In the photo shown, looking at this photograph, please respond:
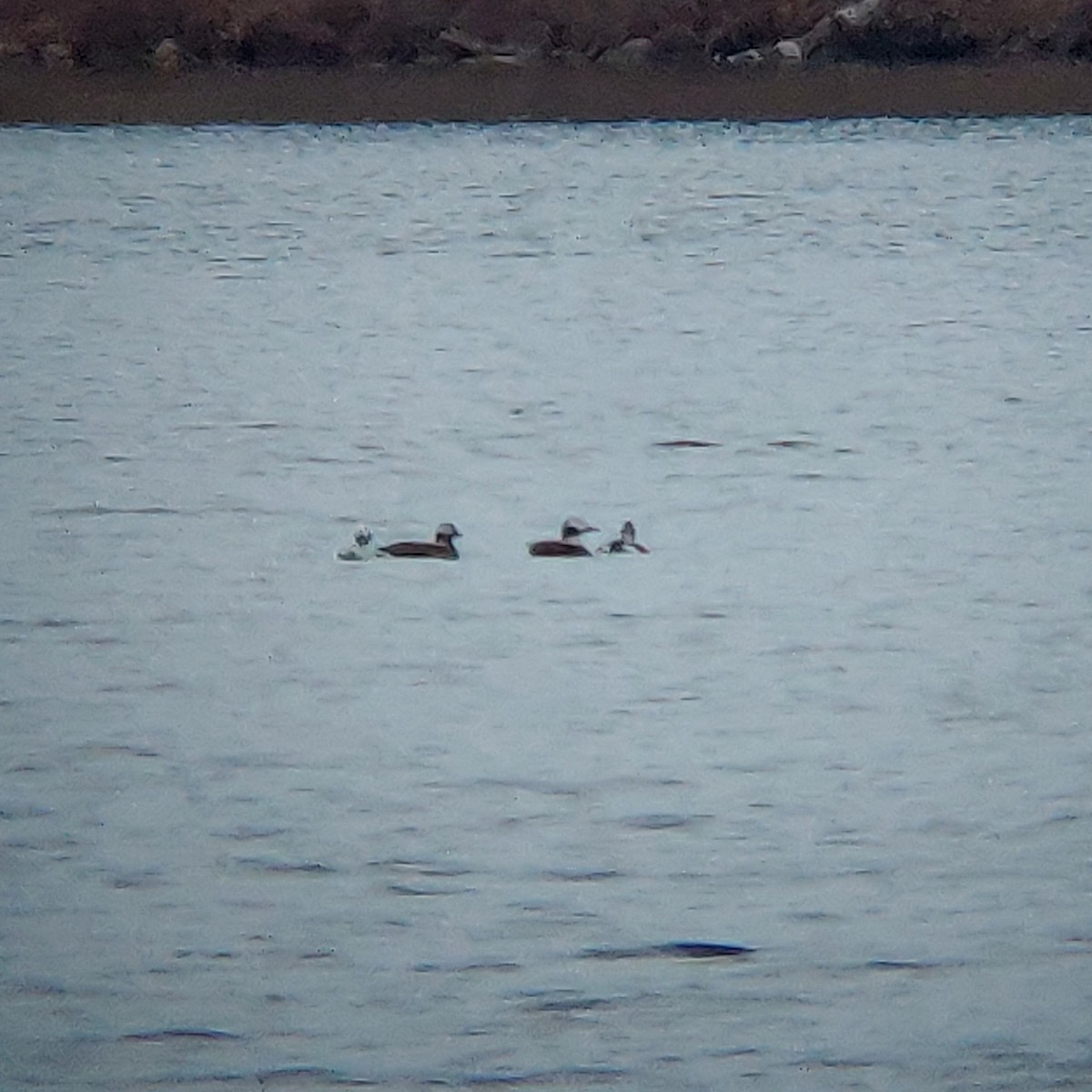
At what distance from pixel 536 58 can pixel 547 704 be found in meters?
15.7

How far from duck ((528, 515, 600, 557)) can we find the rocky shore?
1389 cm

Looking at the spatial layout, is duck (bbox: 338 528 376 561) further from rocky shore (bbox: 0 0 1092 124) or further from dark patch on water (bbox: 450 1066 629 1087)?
Result: rocky shore (bbox: 0 0 1092 124)

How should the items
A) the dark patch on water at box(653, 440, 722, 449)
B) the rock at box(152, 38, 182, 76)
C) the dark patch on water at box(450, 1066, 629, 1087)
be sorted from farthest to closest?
the rock at box(152, 38, 182, 76)
the dark patch on water at box(653, 440, 722, 449)
the dark patch on water at box(450, 1066, 629, 1087)

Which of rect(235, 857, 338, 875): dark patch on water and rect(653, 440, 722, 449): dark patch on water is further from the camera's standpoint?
rect(653, 440, 722, 449): dark patch on water

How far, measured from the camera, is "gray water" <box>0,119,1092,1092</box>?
7.45 ft

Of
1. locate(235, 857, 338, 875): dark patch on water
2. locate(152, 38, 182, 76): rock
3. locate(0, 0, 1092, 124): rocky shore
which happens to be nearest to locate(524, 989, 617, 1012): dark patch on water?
locate(235, 857, 338, 875): dark patch on water

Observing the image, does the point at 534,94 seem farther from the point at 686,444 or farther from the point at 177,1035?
the point at 177,1035

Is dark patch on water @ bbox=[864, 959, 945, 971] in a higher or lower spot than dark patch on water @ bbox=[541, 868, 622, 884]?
lower

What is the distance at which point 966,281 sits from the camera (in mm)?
9938

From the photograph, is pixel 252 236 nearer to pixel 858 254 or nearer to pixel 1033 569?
pixel 858 254

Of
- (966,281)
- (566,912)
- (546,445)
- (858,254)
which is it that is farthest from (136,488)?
(858,254)

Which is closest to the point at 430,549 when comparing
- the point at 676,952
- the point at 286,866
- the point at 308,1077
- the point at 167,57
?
the point at 286,866

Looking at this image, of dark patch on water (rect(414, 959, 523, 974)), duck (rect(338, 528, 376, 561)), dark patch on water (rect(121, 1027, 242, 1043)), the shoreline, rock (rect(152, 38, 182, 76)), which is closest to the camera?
dark patch on water (rect(121, 1027, 242, 1043))

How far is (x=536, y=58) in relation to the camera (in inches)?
736
